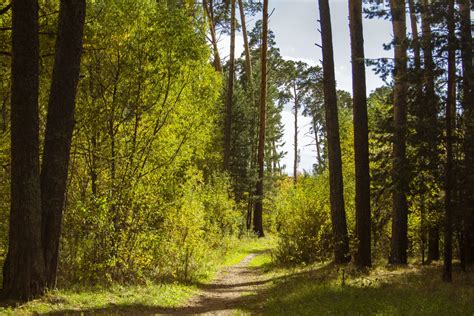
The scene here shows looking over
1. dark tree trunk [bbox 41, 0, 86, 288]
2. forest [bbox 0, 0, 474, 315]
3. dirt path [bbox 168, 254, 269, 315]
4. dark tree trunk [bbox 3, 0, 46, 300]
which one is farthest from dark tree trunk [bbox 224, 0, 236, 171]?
dark tree trunk [bbox 3, 0, 46, 300]

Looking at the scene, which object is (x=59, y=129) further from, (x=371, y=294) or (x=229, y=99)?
(x=229, y=99)

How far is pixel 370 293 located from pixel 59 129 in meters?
6.88

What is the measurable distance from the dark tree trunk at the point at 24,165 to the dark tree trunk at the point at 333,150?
9183 mm

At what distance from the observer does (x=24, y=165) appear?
7.68m

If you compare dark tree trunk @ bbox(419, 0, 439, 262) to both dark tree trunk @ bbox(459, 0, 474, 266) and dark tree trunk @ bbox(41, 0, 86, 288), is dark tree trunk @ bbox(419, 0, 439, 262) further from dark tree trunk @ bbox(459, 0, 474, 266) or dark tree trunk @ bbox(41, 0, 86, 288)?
dark tree trunk @ bbox(41, 0, 86, 288)

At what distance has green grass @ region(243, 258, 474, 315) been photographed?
26.0 feet

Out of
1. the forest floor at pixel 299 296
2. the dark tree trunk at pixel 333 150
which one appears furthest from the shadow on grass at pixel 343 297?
the dark tree trunk at pixel 333 150

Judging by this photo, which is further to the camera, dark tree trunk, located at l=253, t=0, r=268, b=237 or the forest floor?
dark tree trunk, located at l=253, t=0, r=268, b=237

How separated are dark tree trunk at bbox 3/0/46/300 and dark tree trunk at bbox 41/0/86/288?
486 millimetres

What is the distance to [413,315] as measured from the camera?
710 cm

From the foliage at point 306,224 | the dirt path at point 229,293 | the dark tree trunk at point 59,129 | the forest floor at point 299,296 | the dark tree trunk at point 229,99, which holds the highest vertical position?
the dark tree trunk at point 229,99

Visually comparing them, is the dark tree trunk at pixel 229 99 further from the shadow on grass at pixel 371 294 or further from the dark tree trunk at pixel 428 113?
the dark tree trunk at pixel 428 113

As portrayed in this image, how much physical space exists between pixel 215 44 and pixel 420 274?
2092cm

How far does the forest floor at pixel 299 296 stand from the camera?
7.97 meters
